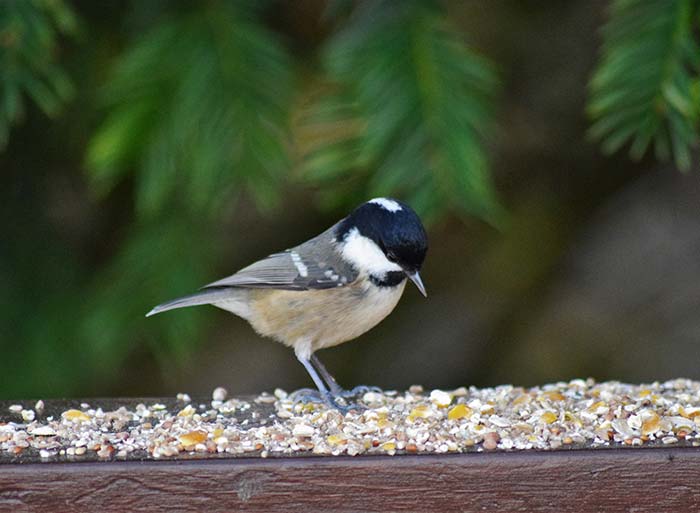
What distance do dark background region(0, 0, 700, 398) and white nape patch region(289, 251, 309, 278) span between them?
12cm

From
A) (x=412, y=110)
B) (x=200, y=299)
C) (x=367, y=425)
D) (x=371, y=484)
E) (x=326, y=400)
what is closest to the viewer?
(x=371, y=484)

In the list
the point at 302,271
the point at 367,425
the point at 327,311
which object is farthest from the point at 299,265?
the point at 367,425

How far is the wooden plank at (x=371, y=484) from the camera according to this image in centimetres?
138

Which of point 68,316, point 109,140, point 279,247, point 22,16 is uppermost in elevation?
point 22,16

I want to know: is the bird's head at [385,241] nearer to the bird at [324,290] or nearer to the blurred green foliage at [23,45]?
the bird at [324,290]

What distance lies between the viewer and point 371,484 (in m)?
1.40

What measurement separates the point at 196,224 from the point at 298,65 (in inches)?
18.6

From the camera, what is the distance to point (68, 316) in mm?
2424

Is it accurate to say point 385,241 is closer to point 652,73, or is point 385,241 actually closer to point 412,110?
point 412,110

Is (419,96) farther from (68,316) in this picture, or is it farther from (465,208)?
(68,316)

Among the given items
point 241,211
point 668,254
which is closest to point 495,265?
point 668,254

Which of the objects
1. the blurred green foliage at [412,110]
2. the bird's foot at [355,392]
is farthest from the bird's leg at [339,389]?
the blurred green foliage at [412,110]

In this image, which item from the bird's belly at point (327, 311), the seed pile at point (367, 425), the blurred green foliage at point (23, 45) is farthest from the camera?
the bird's belly at point (327, 311)

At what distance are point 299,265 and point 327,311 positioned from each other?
0.45 feet
